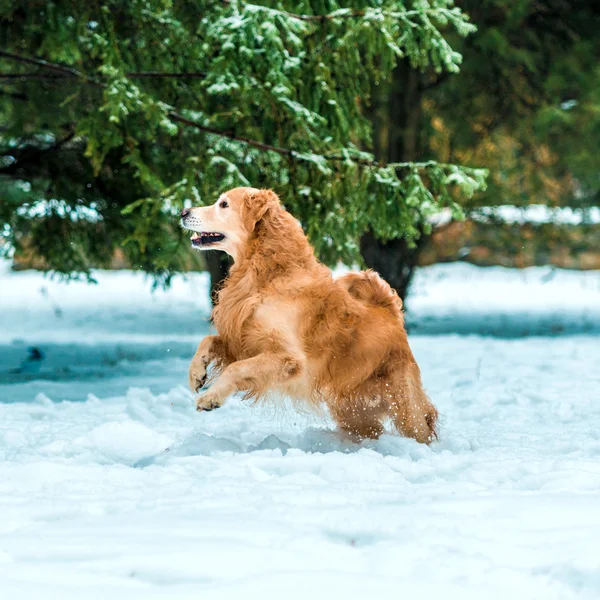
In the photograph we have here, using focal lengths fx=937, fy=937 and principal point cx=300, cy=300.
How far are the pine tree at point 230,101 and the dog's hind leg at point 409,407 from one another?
9.00 feet

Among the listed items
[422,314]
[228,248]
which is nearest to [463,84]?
[422,314]

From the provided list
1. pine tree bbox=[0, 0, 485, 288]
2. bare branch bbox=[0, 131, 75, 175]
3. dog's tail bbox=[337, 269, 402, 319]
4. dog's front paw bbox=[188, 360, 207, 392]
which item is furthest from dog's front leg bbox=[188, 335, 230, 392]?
bare branch bbox=[0, 131, 75, 175]

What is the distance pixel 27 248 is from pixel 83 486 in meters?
7.09

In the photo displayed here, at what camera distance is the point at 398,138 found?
49.3 feet

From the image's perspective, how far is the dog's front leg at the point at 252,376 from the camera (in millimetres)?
4992

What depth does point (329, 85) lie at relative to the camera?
8305 mm

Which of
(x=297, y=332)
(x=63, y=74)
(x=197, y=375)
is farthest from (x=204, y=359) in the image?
(x=63, y=74)

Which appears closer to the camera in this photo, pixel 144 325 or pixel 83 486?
pixel 83 486

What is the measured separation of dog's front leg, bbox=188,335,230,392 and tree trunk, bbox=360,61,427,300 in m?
9.78

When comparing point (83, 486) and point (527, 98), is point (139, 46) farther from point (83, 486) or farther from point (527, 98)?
point (527, 98)

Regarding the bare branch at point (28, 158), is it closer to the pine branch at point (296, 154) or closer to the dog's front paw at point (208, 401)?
the pine branch at point (296, 154)

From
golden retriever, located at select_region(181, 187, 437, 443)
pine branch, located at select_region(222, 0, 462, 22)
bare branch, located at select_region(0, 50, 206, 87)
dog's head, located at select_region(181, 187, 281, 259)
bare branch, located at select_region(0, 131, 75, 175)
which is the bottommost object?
golden retriever, located at select_region(181, 187, 437, 443)

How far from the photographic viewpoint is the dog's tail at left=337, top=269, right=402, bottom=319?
5.48 meters

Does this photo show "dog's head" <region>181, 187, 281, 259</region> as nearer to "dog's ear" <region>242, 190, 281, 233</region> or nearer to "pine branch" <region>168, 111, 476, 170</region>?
"dog's ear" <region>242, 190, 281, 233</region>
